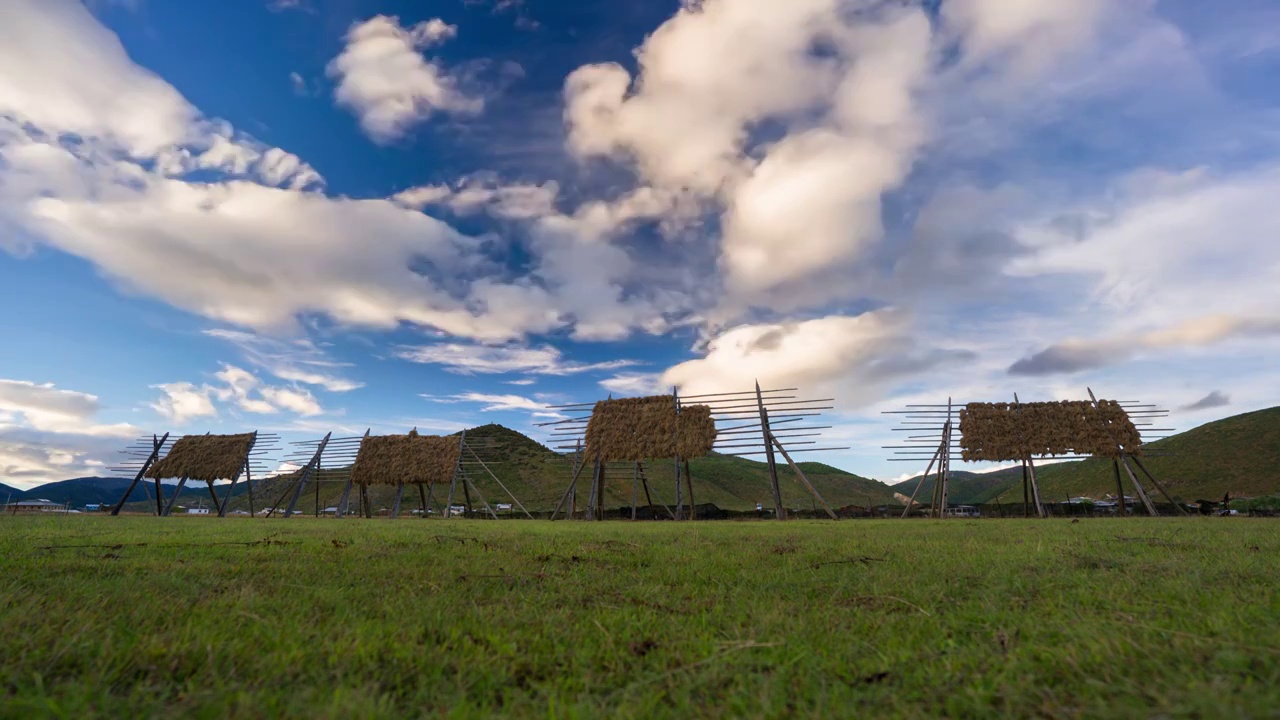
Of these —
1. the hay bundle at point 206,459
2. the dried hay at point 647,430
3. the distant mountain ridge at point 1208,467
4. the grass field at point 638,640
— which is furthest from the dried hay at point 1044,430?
the hay bundle at point 206,459

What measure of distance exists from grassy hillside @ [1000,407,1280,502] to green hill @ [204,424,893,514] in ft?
51.2

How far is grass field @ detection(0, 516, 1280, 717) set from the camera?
1508mm

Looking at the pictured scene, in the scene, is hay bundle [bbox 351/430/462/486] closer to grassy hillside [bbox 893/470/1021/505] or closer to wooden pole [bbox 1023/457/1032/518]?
wooden pole [bbox 1023/457/1032/518]

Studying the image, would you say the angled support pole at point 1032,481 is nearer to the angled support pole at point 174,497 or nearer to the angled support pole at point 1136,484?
the angled support pole at point 1136,484

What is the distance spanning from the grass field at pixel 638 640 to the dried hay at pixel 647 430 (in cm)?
1364

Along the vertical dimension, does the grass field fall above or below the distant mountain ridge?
below

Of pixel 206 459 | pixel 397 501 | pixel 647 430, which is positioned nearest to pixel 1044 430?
pixel 647 430

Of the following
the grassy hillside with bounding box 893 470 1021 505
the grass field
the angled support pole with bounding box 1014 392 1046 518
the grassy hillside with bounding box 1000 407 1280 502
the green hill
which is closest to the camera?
the grass field

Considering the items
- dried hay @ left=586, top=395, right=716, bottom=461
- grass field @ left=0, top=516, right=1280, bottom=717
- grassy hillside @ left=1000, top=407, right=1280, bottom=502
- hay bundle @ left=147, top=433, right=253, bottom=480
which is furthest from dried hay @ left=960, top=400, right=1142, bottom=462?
hay bundle @ left=147, top=433, right=253, bottom=480

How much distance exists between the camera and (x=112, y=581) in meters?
3.07

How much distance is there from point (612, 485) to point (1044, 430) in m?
30.7

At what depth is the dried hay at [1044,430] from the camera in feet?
59.0

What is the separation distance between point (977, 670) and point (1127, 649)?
1.61 feet

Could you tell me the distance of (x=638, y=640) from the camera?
2.16 m
